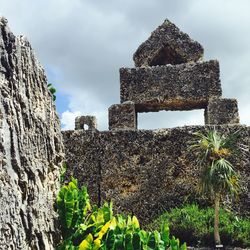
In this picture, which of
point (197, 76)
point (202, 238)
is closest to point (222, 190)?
point (202, 238)

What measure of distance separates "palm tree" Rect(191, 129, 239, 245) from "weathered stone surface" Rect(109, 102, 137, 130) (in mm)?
1958

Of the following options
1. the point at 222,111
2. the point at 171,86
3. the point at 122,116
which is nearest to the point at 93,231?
the point at 122,116

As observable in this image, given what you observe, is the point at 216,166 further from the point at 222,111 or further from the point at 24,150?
the point at 24,150

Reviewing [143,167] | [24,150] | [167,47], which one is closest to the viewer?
[24,150]

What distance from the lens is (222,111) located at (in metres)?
12.6

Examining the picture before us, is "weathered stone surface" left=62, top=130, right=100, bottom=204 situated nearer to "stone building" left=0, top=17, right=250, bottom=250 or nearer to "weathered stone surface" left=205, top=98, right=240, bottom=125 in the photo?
"stone building" left=0, top=17, right=250, bottom=250

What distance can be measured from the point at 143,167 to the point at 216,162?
1622 mm

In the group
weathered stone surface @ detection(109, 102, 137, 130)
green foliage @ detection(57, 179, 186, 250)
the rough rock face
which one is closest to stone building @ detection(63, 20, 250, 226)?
weathered stone surface @ detection(109, 102, 137, 130)

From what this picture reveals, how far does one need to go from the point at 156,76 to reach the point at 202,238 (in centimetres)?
464

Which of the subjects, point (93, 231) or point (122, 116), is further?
point (122, 116)

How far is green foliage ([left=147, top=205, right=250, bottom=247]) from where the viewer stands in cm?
1011

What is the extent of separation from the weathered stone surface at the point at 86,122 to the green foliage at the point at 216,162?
102 inches

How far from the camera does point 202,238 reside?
33.3 feet

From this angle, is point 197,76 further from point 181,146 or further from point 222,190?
point 222,190
